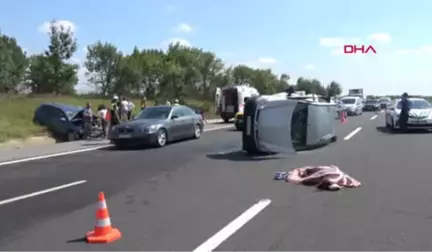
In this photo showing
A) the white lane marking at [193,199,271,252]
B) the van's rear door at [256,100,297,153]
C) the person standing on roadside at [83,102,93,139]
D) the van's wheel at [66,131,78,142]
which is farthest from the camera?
the van's wheel at [66,131,78,142]

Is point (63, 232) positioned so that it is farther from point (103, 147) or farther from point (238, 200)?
point (103, 147)

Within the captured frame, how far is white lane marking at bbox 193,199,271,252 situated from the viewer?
19.4 feet

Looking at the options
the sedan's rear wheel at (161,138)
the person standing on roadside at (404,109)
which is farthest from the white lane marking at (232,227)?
the person standing on roadside at (404,109)

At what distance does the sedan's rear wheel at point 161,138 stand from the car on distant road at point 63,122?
17.2 feet

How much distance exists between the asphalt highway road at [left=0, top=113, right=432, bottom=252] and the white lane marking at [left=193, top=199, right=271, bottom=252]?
12 mm

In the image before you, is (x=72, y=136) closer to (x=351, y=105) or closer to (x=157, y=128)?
(x=157, y=128)

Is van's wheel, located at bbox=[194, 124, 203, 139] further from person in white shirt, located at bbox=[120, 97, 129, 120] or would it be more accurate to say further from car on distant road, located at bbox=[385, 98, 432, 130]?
car on distant road, located at bbox=[385, 98, 432, 130]

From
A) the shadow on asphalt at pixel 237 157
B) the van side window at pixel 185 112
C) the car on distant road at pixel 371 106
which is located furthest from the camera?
the car on distant road at pixel 371 106

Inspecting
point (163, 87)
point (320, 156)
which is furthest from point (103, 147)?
point (163, 87)

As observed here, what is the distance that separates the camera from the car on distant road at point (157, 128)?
18.4 metres

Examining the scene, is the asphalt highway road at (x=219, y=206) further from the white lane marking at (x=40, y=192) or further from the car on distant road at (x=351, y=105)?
the car on distant road at (x=351, y=105)

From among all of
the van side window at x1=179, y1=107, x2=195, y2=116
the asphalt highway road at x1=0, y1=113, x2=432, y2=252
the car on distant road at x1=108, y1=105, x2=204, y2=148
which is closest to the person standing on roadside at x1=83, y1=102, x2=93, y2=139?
the car on distant road at x1=108, y1=105, x2=204, y2=148

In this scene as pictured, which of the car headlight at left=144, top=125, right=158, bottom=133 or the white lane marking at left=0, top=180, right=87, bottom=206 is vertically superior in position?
the car headlight at left=144, top=125, right=158, bottom=133

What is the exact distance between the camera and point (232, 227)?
22.2ft
